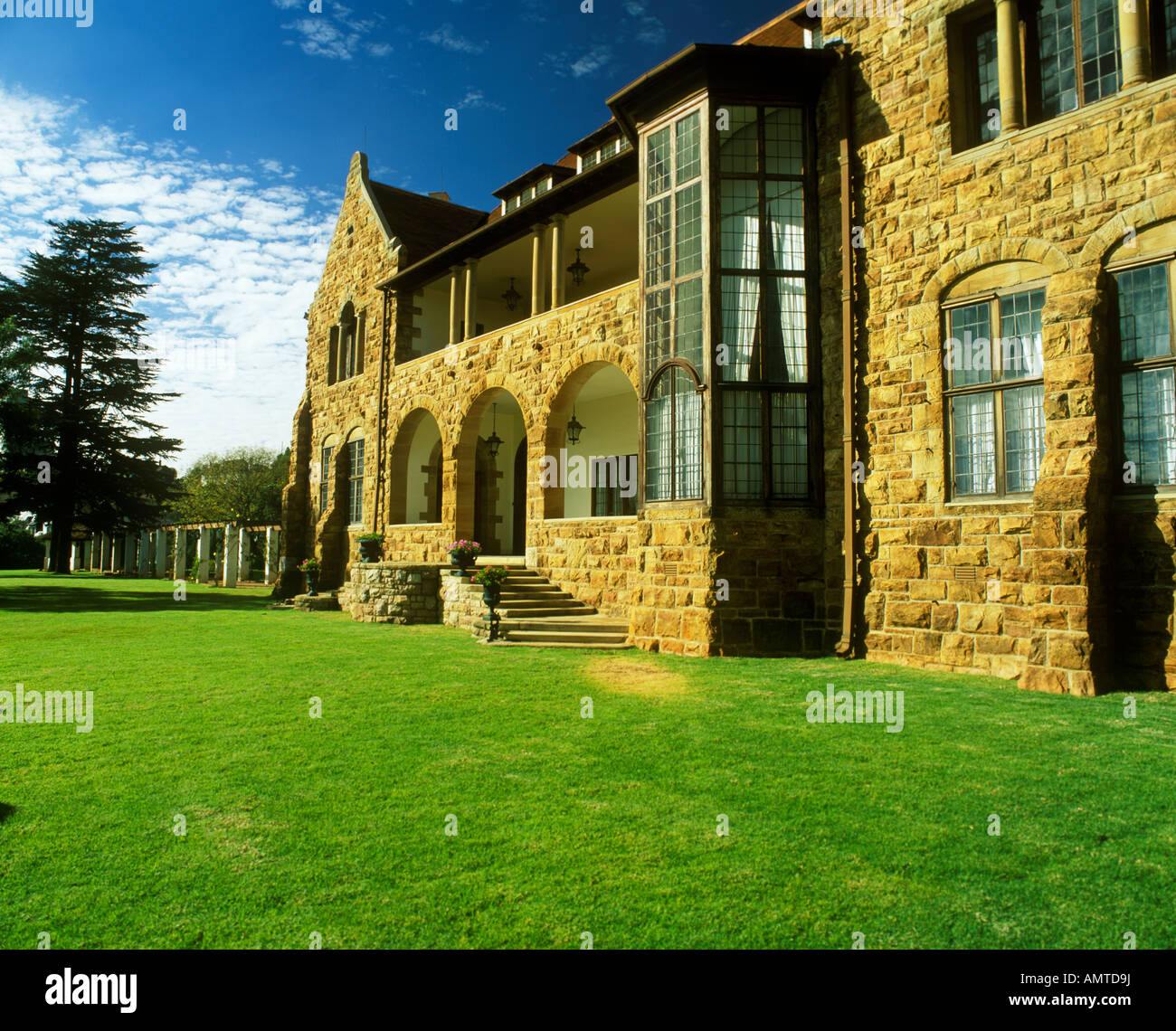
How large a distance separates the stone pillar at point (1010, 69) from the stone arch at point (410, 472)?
14.9 meters

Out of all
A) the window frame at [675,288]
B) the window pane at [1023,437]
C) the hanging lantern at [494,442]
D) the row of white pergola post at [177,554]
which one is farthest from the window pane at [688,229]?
the row of white pergola post at [177,554]

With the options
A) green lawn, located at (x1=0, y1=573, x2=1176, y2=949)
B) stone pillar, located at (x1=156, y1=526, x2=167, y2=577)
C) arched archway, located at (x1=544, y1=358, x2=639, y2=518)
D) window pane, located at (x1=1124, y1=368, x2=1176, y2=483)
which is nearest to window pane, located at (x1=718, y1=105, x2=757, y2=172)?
window pane, located at (x1=1124, y1=368, x2=1176, y2=483)

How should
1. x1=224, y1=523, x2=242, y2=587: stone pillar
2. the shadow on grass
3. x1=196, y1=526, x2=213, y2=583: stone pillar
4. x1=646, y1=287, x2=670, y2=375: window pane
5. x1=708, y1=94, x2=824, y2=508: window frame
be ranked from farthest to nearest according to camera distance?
x1=196, y1=526, x2=213, y2=583: stone pillar
x1=224, y1=523, x2=242, y2=587: stone pillar
the shadow on grass
x1=646, y1=287, x2=670, y2=375: window pane
x1=708, y1=94, x2=824, y2=508: window frame

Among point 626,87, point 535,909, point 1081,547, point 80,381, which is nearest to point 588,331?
point 626,87

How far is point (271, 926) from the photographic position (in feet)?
9.97

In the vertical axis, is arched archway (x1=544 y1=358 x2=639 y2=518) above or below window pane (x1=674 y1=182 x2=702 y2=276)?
below

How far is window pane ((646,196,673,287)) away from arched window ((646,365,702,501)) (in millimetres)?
1512

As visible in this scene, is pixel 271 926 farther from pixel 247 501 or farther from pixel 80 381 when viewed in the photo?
pixel 247 501

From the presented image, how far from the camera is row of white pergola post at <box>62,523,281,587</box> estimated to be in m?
28.5

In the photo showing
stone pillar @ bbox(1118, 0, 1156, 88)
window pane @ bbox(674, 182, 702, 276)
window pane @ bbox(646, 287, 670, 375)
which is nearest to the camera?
stone pillar @ bbox(1118, 0, 1156, 88)

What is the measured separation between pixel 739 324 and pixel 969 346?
2979 mm

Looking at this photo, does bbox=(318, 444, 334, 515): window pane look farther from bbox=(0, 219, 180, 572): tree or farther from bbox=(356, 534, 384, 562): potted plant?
bbox=(0, 219, 180, 572): tree

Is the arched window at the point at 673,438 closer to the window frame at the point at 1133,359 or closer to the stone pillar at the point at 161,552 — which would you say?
the window frame at the point at 1133,359
